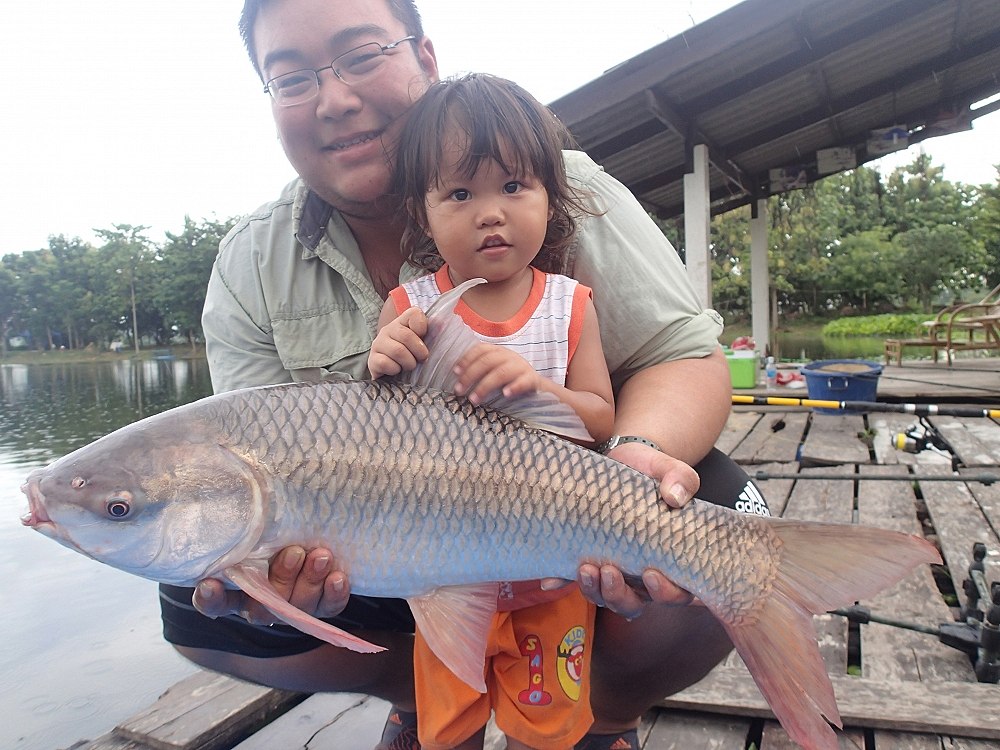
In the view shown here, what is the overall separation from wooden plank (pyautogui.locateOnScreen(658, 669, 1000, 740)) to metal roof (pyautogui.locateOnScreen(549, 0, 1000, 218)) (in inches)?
237

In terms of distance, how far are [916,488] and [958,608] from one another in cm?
176

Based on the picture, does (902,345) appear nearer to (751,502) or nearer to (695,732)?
(751,502)

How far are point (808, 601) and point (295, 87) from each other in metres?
1.87

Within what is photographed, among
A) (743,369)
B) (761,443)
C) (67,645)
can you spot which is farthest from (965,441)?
(67,645)

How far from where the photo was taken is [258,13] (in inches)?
83.1

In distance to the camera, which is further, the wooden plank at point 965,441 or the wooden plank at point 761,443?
the wooden plank at point 761,443

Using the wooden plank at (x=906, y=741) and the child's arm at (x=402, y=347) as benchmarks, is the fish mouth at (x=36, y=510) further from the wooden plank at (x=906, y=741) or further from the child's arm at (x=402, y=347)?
the wooden plank at (x=906, y=741)

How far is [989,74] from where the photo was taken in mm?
10266

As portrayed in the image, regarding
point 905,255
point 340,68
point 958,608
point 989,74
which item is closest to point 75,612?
point 340,68

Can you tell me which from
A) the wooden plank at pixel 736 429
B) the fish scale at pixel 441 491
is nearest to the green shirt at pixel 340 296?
the fish scale at pixel 441 491

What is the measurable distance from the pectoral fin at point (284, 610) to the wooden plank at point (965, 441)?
15.7 ft

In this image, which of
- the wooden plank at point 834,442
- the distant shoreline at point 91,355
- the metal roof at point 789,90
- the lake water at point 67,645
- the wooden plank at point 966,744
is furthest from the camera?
the distant shoreline at point 91,355

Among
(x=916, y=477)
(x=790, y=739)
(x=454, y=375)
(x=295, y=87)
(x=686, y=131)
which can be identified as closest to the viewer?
(x=454, y=375)

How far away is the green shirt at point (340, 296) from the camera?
86.7 inches
